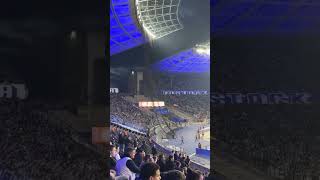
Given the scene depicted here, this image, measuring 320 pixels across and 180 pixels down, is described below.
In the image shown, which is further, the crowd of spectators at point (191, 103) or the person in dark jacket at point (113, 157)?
the crowd of spectators at point (191, 103)

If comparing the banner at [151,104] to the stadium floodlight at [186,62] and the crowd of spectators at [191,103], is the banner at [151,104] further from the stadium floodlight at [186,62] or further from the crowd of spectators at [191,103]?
the stadium floodlight at [186,62]

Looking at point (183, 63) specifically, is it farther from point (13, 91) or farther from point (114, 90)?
point (13, 91)

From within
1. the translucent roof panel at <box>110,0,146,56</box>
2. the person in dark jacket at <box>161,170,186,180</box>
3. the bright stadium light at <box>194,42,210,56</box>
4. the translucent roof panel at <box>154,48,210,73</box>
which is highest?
the translucent roof panel at <box>110,0,146,56</box>

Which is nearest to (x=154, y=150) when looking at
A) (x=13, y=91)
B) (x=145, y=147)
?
(x=145, y=147)

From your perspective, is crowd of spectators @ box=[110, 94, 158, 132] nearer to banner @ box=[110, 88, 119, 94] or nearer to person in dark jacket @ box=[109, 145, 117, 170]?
banner @ box=[110, 88, 119, 94]
